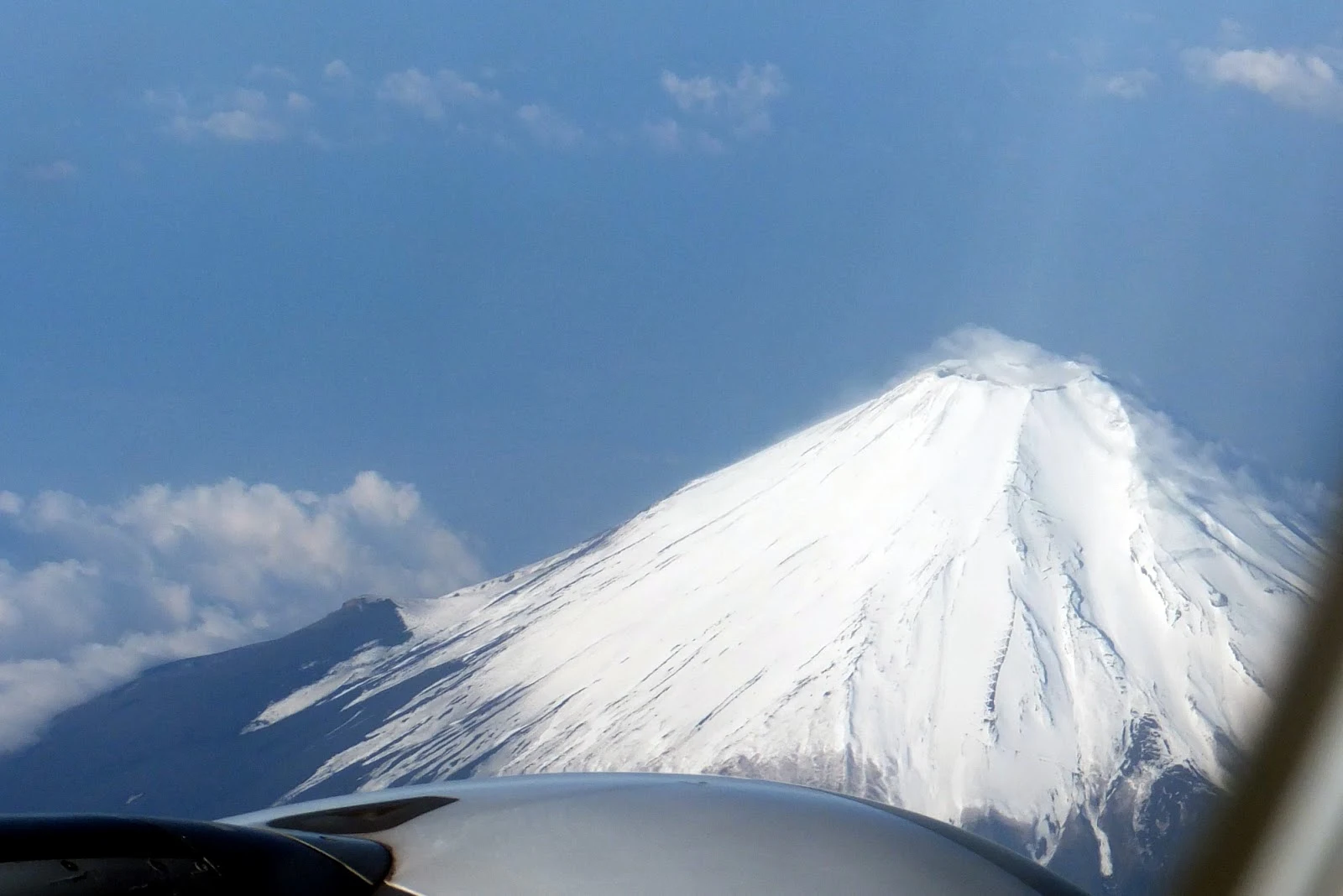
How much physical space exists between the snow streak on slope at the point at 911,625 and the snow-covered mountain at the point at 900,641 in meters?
0.16

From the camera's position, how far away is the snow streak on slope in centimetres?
4797

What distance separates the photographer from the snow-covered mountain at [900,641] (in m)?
47.1

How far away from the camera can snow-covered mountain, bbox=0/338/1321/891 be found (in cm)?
4709

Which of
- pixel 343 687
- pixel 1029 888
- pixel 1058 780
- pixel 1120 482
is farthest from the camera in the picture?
pixel 343 687

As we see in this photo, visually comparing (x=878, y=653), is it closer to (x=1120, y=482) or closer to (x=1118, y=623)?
(x=1118, y=623)

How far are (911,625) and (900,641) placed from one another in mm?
1594

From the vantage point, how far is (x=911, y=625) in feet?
179

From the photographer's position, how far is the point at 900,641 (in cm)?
5338

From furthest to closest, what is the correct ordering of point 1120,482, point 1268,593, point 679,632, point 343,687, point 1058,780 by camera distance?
point 343,687, point 1120,482, point 679,632, point 1268,593, point 1058,780

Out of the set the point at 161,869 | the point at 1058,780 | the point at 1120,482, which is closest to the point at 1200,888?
the point at 161,869

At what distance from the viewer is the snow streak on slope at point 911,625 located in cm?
4797

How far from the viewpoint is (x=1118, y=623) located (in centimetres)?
5481

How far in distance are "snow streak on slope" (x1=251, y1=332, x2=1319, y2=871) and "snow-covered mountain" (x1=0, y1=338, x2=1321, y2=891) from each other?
159 mm

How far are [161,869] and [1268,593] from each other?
5997 cm
